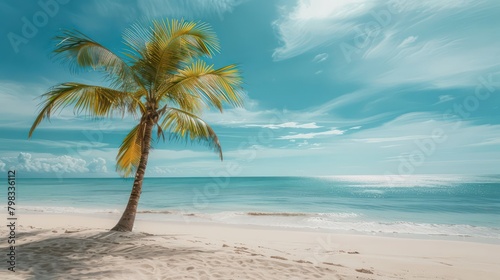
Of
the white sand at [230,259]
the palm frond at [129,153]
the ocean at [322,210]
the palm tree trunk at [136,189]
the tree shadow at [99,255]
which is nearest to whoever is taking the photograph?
the tree shadow at [99,255]

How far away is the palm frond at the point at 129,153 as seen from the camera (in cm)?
893

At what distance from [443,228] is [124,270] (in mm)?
14304

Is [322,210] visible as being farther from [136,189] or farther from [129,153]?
[136,189]

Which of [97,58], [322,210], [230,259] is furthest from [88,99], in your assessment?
[322,210]

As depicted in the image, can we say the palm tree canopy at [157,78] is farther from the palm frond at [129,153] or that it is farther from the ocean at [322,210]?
the ocean at [322,210]

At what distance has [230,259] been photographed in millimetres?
5258

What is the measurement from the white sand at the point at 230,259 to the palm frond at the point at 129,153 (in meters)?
2.64

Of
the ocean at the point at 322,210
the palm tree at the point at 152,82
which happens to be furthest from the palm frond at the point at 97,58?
the ocean at the point at 322,210

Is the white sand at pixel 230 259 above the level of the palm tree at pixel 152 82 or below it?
below

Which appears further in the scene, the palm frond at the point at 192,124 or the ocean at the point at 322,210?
the ocean at the point at 322,210

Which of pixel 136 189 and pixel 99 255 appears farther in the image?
pixel 136 189

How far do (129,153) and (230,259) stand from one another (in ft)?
18.0

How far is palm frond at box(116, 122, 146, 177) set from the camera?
352 inches

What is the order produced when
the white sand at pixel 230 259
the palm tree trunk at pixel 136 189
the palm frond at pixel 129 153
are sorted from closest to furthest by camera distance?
the white sand at pixel 230 259, the palm tree trunk at pixel 136 189, the palm frond at pixel 129 153
